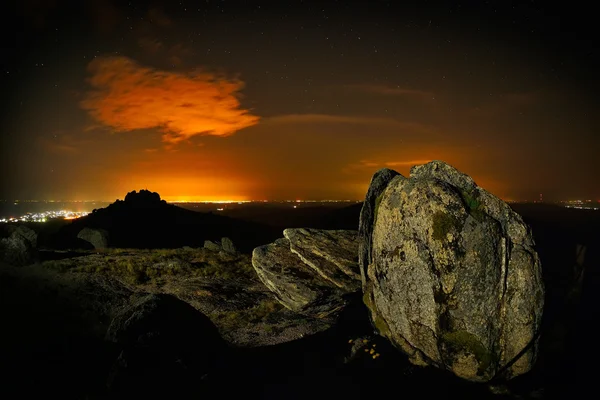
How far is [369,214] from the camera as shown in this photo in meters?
16.0

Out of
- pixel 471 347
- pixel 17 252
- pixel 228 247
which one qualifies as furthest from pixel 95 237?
pixel 471 347

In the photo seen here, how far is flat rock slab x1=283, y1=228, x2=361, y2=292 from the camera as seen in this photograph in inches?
758

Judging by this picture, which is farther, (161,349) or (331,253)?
(331,253)

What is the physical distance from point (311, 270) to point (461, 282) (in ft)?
30.2

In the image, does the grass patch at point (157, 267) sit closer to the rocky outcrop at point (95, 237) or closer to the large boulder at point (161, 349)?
the large boulder at point (161, 349)

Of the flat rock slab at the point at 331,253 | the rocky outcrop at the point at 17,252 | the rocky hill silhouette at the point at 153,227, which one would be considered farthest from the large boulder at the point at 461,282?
the rocky hill silhouette at the point at 153,227

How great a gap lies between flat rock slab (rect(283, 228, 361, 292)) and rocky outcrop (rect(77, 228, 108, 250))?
37.3 m

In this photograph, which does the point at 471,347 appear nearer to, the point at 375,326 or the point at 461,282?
the point at 461,282

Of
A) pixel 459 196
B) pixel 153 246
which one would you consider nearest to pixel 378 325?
pixel 459 196

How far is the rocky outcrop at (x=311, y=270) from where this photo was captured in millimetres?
18703

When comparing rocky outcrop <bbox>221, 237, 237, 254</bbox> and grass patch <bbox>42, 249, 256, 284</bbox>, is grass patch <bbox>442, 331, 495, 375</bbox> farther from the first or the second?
rocky outcrop <bbox>221, 237, 237, 254</bbox>

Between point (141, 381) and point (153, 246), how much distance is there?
46079 millimetres

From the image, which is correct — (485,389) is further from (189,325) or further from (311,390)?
(189,325)

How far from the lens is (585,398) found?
1248 cm
